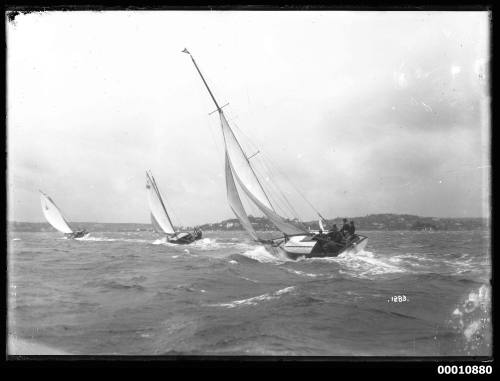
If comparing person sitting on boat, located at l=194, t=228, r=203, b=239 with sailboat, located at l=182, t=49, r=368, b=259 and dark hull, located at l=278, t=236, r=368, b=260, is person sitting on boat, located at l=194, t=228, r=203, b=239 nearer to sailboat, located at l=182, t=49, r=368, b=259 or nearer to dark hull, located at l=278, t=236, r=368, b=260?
sailboat, located at l=182, t=49, r=368, b=259

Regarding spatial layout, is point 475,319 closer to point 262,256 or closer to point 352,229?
point 352,229

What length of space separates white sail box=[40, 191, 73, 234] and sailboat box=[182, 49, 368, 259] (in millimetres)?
2371

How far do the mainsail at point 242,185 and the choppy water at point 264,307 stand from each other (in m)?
1.04

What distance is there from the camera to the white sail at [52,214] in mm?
4289

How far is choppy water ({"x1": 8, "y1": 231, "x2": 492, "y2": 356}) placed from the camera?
13.0 feet

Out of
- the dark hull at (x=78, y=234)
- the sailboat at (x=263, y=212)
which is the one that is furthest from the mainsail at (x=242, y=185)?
the dark hull at (x=78, y=234)

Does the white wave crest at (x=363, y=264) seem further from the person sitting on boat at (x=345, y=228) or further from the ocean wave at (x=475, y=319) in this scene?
the ocean wave at (x=475, y=319)

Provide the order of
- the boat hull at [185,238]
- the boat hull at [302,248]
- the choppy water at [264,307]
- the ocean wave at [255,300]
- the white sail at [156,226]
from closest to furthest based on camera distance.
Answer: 1. the choppy water at [264,307]
2. the ocean wave at [255,300]
3. the white sail at [156,226]
4. the boat hull at [302,248]
5. the boat hull at [185,238]

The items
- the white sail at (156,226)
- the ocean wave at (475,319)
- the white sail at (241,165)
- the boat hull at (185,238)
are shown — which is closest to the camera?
the ocean wave at (475,319)

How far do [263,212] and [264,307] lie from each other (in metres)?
1.91

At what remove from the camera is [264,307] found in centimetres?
418

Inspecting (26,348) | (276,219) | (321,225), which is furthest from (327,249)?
(26,348)

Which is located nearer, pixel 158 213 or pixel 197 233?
pixel 158 213
